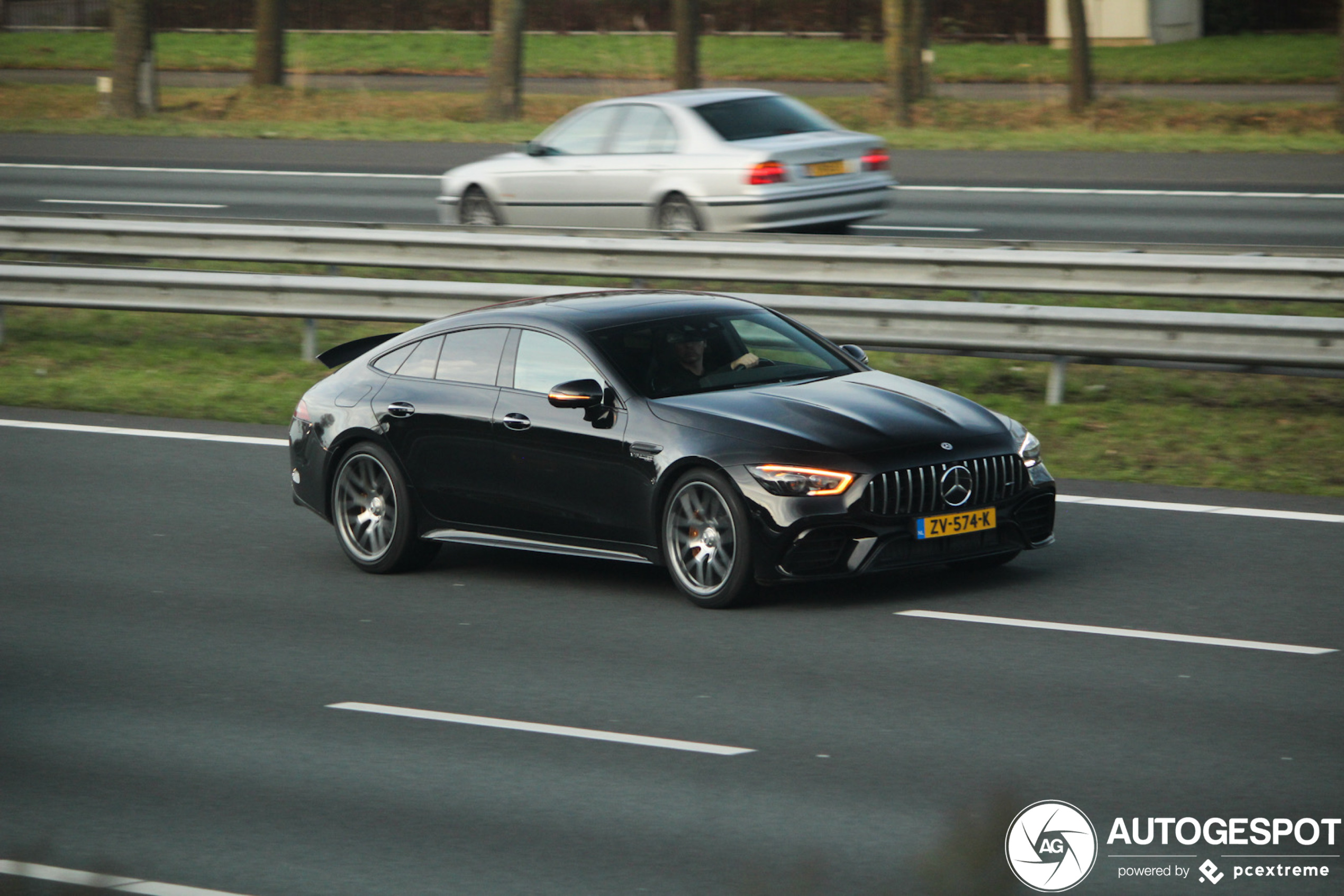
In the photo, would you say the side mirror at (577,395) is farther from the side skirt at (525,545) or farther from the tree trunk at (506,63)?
the tree trunk at (506,63)

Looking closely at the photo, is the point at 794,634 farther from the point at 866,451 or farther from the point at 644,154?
the point at 644,154

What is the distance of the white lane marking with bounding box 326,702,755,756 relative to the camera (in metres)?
6.59

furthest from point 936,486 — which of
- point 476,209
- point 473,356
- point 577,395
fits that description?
point 476,209

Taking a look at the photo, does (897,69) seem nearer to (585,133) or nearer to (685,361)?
(585,133)

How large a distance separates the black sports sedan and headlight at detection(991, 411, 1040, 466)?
0.6 inches

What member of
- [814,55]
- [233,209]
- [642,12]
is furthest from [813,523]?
[642,12]

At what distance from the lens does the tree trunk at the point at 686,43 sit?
35562 mm

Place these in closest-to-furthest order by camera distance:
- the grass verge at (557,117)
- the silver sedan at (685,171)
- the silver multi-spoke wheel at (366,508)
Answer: the silver multi-spoke wheel at (366,508)
the silver sedan at (685,171)
the grass verge at (557,117)

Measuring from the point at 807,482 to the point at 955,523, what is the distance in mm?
716

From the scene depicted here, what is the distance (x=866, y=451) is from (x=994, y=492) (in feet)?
2.29

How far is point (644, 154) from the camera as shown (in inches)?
726

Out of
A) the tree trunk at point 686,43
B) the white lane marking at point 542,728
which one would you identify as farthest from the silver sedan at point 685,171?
the tree trunk at point 686,43

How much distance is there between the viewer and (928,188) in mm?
24344

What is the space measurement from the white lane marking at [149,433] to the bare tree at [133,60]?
24062 millimetres
